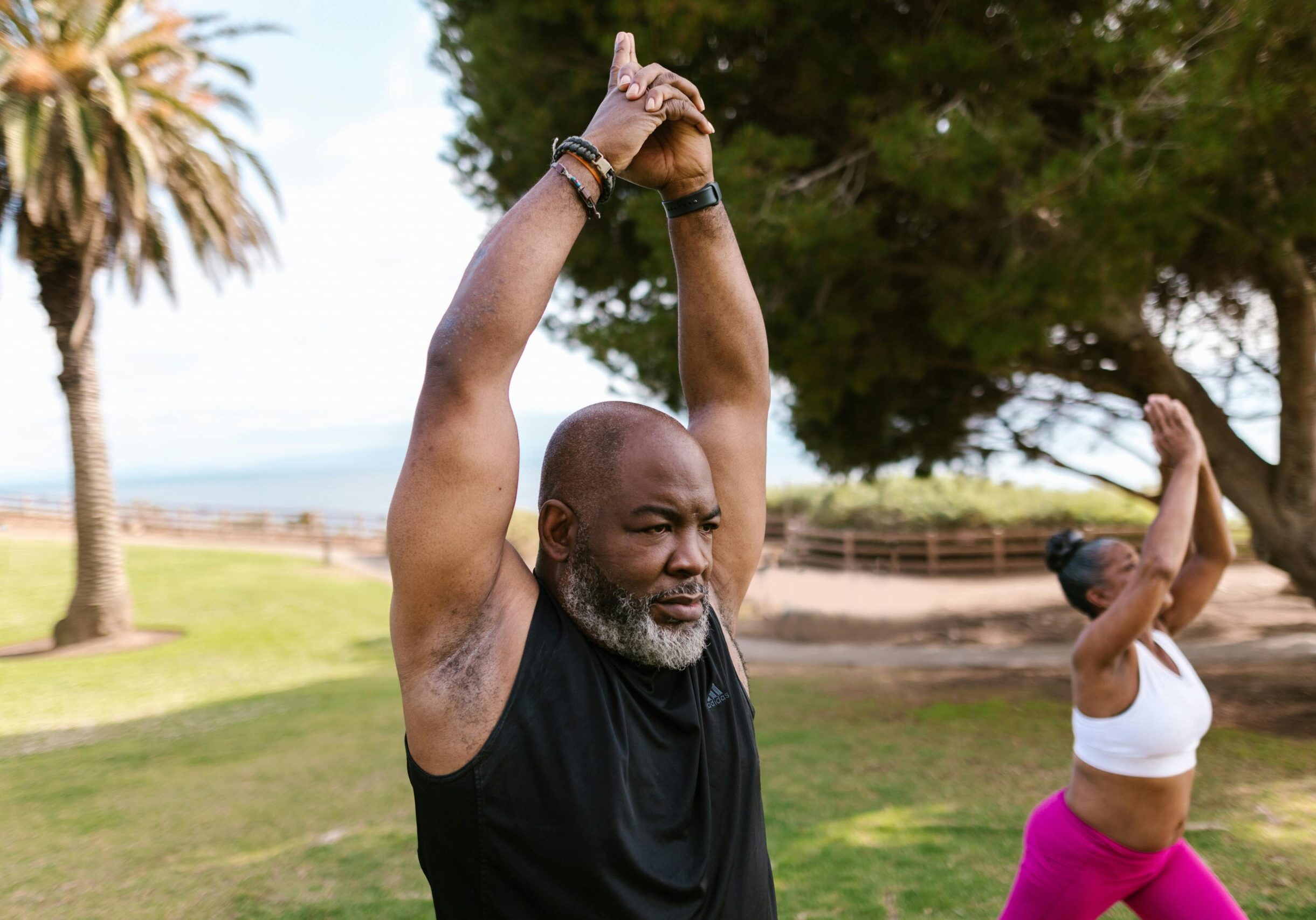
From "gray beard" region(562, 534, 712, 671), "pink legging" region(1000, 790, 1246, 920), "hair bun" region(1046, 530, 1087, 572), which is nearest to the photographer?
"gray beard" region(562, 534, 712, 671)

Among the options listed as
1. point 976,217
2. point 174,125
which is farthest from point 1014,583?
point 174,125

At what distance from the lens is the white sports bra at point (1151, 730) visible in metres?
3.04

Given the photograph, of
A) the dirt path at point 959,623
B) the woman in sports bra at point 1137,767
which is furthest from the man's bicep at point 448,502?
the dirt path at point 959,623

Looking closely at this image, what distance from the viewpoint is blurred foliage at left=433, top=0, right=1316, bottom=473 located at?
6.66 m

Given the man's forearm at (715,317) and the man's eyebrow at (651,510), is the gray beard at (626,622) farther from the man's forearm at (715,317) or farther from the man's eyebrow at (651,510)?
the man's forearm at (715,317)

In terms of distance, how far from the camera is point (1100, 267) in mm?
7035

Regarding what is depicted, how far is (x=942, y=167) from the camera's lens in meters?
6.98

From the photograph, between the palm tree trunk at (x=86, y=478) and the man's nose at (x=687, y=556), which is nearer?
the man's nose at (x=687, y=556)

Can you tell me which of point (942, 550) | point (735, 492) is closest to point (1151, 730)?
point (735, 492)

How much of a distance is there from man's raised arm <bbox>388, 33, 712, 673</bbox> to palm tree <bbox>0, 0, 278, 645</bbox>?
1506 centimetres

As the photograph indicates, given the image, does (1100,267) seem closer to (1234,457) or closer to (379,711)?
(1234,457)

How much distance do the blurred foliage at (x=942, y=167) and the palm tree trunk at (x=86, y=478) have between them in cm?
926

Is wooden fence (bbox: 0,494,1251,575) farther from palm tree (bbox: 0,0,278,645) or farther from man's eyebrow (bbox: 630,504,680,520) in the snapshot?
man's eyebrow (bbox: 630,504,680,520)

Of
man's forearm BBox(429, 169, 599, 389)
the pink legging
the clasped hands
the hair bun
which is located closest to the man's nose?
man's forearm BBox(429, 169, 599, 389)
